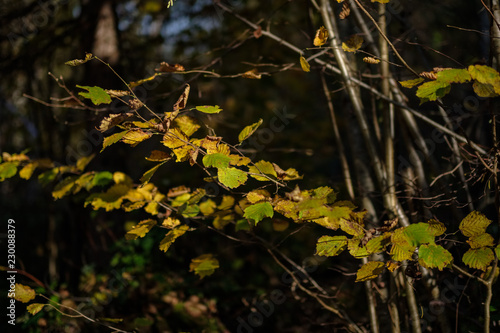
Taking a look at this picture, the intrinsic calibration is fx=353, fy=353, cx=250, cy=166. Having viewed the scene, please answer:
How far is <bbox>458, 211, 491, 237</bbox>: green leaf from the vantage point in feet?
4.07

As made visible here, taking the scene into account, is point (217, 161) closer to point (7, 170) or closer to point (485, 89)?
point (485, 89)

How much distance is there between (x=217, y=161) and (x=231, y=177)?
0.10 m

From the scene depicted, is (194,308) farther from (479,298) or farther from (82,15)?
(82,15)

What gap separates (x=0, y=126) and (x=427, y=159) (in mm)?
6213

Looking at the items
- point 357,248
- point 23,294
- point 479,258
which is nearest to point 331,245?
point 357,248

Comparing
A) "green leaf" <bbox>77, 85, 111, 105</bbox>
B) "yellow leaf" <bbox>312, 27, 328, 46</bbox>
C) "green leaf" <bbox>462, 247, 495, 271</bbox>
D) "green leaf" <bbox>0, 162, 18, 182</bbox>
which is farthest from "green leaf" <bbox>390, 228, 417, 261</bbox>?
"green leaf" <bbox>0, 162, 18, 182</bbox>

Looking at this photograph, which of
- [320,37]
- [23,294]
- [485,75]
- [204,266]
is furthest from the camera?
[204,266]

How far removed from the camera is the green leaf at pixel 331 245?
4.20 ft

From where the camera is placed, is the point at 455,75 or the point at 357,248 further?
the point at 357,248

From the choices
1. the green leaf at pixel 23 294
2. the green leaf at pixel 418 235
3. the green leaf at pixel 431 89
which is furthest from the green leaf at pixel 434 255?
the green leaf at pixel 23 294

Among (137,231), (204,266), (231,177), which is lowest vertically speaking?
(204,266)

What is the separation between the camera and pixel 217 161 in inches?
47.3

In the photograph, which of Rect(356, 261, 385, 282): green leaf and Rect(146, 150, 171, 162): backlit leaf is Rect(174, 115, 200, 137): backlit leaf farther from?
Rect(356, 261, 385, 282): green leaf

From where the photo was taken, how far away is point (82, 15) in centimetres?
360
